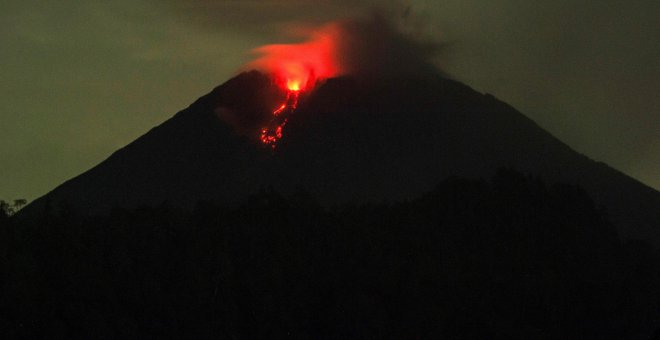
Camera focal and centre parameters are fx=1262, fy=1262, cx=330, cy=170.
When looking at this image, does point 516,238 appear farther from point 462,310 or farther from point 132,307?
point 132,307

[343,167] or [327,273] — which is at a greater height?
[343,167]

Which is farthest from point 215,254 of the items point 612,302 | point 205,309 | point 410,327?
point 612,302

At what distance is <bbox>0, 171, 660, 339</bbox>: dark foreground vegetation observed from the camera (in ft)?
211

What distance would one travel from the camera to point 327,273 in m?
75.6

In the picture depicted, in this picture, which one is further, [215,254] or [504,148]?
[504,148]

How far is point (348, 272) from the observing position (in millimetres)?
76000

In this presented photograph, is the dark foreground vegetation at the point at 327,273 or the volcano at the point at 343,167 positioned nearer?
the dark foreground vegetation at the point at 327,273

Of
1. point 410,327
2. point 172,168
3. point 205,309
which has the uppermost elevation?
point 172,168

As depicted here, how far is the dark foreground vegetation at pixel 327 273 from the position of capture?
6425cm

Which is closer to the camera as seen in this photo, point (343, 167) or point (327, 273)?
point (327, 273)

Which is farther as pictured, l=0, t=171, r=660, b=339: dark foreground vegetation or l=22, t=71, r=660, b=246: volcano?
l=22, t=71, r=660, b=246: volcano

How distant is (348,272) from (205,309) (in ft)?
37.1

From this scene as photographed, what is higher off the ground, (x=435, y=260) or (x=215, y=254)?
(x=215, y=254)

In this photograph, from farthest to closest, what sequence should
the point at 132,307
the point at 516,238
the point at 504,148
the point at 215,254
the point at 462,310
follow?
1. the point at 504,148
2. the point at 516,238
3. the point at 462,310
4. the point at 215,254
5. the point at 132,307
